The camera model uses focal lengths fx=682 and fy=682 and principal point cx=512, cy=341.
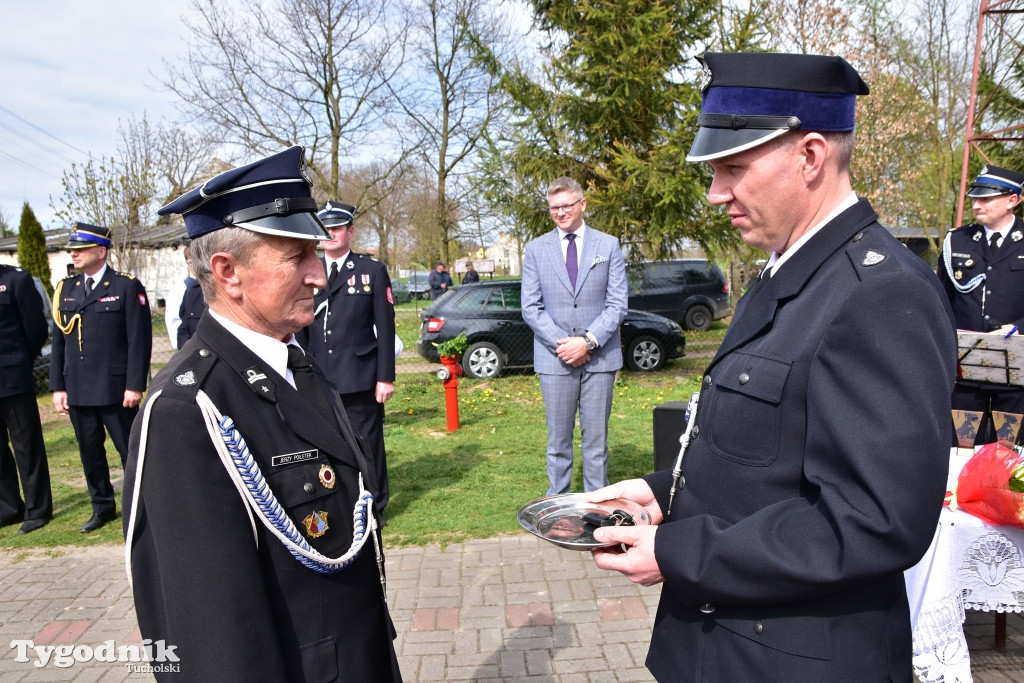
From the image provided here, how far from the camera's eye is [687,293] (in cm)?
1739

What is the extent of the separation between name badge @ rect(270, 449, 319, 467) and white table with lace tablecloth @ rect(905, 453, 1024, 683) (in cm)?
265

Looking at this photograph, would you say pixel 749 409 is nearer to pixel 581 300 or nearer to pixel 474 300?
pixel 581 300

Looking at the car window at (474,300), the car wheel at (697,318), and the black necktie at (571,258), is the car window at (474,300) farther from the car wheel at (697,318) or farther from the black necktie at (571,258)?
the car wheel at (697,318)

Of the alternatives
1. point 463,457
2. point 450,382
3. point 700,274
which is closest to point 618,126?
point 450,382

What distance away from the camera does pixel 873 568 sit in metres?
1.22

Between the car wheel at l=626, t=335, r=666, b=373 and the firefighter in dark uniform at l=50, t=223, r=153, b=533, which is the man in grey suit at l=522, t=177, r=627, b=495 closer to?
the firefighter in dark uniform at l=50, t=223, r=153, b=533

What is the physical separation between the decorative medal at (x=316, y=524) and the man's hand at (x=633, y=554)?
2.14 ft

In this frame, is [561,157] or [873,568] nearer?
[873,568]

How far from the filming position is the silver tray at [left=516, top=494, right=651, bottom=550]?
1.70 m

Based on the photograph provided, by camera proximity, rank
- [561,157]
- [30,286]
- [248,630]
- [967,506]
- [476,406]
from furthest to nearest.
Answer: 1. [561,157]
2. [476,406]
3. [30,286]
4. [967,506]
5. [248,630]

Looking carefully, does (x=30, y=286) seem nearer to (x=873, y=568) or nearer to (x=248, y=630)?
(x=248, y=630)

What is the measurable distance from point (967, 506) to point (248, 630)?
2948mm


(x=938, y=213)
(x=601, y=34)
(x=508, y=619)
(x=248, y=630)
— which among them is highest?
(x=601, y=34)

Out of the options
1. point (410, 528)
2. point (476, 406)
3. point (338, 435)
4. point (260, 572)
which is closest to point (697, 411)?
point (338, 435)
